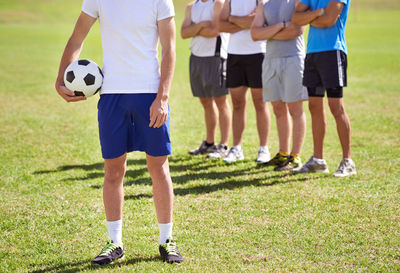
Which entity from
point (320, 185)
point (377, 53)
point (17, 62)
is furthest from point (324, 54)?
point (377, 53)

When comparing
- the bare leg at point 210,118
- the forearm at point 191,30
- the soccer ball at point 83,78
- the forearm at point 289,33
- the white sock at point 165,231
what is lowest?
the white sock at point 165,231

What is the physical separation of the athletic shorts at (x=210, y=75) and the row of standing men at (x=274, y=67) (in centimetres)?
1

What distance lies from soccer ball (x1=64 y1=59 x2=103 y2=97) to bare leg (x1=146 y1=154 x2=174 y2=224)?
2.25 feet

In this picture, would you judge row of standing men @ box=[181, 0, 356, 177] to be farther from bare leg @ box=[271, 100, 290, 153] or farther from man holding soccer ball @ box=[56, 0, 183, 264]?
man holding soccer ball @ box=[56, 0, 183, 264]

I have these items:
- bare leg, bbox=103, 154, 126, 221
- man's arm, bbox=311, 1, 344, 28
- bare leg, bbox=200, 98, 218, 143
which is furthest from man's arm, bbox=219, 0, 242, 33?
bare leg, bbox=103, 154, 126, 221

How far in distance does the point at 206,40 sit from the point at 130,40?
3968mm

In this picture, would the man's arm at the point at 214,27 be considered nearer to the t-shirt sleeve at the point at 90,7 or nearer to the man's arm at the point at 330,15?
the man's arm at the point at 330,15

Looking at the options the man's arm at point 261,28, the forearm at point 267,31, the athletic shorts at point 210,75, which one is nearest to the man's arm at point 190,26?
the athletic shorts at point 210,75

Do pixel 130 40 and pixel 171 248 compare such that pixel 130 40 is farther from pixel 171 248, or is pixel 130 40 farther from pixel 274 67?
pixel 274 67

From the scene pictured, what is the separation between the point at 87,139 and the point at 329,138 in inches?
165

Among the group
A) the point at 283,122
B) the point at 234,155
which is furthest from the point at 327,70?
the point at 234,155

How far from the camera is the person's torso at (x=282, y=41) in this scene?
684 centimetres

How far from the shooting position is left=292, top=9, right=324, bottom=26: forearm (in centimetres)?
621

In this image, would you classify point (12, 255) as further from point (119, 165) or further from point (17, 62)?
point (17, 62)
